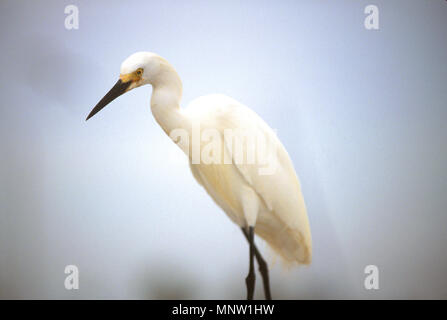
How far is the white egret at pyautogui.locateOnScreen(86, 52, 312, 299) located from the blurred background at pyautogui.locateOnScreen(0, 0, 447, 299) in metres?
0.16

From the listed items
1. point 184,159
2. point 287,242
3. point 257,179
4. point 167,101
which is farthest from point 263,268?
point 167,101

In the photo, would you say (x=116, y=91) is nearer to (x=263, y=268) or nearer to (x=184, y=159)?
(x=184, y=159)

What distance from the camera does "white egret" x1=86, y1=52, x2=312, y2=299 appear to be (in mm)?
1570

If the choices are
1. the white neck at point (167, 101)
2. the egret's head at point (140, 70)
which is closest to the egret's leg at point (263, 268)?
the white neck at point (167, 101)

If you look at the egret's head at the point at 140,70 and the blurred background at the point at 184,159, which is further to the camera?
the blurred background at the point at 184,159

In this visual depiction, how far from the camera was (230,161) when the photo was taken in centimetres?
158

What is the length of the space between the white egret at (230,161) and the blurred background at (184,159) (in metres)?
0.16

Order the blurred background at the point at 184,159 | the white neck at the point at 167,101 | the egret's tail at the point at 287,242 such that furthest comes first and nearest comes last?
the blurred background at the point at 184,159, the egret's tail at the point at 287,242, the white neck at the point at 167,101

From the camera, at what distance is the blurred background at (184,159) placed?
1.80 metres

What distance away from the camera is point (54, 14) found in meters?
1.86

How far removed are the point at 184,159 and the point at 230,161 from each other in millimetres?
301

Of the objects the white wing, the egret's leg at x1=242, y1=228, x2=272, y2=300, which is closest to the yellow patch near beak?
the white wing

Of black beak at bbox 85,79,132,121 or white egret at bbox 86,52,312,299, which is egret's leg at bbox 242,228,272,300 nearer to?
white egret at bbox 86,52,312,299

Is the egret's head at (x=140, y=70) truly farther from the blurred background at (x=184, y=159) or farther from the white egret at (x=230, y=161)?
the blurred background at (x=184, y=159)
